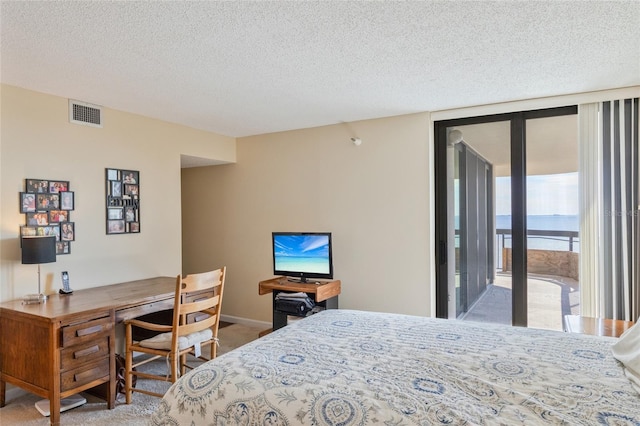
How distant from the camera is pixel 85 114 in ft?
11.2

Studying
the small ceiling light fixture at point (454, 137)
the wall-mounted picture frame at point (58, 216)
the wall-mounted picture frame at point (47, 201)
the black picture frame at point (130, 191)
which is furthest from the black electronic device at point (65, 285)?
the small ceiling light fixture at point (454, 137)

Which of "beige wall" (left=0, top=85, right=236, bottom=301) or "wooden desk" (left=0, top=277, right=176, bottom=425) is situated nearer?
"wooden desk" (left=0, top=277, right=176, bottom=425)

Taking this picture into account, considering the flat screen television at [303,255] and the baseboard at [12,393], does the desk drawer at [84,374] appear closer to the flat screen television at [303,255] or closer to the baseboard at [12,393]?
the baseboard at [12,393]

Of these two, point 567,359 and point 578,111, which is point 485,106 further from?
point 567,359

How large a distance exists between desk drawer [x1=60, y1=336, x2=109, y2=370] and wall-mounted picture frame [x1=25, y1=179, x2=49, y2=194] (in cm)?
133

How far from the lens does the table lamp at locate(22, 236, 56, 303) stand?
9.17 ft

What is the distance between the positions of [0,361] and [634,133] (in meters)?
5.25

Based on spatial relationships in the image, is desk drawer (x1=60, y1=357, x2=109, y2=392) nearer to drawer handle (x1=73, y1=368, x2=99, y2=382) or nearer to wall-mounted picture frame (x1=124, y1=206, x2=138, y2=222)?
drawer handle (x1=73, y1=368, x2=99, y2=382)

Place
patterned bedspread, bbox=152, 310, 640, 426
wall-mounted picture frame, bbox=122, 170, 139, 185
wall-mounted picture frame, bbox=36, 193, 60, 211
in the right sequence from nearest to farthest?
patterned bedspread, bbox=152, 310, 640, 426
wall-mounted picture frame, bbox=36, 193, 60, 211
wall-mounted picture frame, bbox=122, 170, 139, 185

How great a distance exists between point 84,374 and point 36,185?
1545 mm

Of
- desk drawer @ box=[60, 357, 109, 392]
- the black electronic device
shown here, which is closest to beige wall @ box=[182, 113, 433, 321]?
the black electronic device

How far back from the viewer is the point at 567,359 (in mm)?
1757

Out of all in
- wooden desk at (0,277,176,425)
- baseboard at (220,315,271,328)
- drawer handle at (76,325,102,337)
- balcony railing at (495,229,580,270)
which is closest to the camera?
wooden desk at (0,277,176,425)

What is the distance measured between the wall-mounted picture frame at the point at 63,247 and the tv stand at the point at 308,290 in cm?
176
